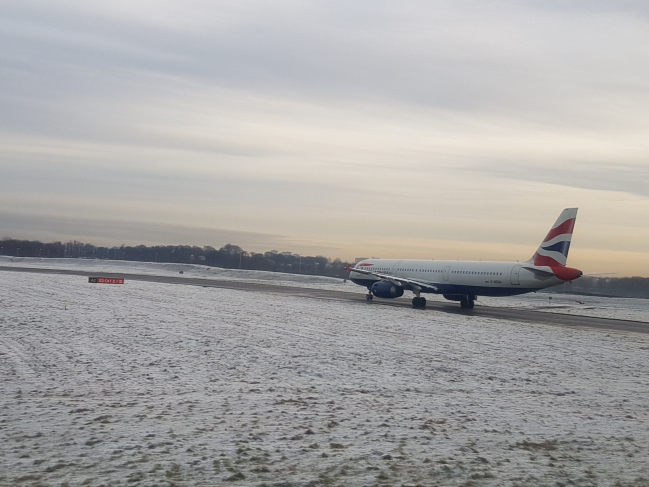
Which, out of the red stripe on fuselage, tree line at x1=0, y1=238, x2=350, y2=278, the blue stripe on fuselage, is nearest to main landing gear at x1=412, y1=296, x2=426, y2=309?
the blue stripe on fuselage

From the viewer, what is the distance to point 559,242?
120 ft

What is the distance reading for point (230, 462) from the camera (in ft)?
24.9

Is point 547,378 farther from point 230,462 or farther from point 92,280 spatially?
point 92,280

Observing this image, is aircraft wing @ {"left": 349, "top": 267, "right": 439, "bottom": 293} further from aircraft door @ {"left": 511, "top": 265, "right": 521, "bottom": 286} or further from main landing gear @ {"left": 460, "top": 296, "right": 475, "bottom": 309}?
aircraft door @ {"left": 511, "top": 265, "right": 521, "bottom": 286}

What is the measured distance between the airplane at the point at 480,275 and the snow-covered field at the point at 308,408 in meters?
15.0

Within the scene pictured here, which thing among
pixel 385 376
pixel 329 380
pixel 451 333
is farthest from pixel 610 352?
pixel 329 380

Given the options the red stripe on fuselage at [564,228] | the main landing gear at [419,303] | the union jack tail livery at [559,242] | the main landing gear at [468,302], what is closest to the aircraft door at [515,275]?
the union jack tail livery at [559,242]

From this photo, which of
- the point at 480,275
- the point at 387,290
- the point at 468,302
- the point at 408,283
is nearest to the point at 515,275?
the point at 480,275

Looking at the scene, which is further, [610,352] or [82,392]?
[610,352]

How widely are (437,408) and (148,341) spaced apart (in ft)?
32.5

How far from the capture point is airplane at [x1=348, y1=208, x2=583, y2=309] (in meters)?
36.4

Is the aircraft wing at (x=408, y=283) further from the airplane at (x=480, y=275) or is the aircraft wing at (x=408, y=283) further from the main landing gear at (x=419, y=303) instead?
the main landing gear at (x=419, y=303)

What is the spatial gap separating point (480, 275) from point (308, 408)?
30493 mm

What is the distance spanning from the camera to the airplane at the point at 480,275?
120 feet
